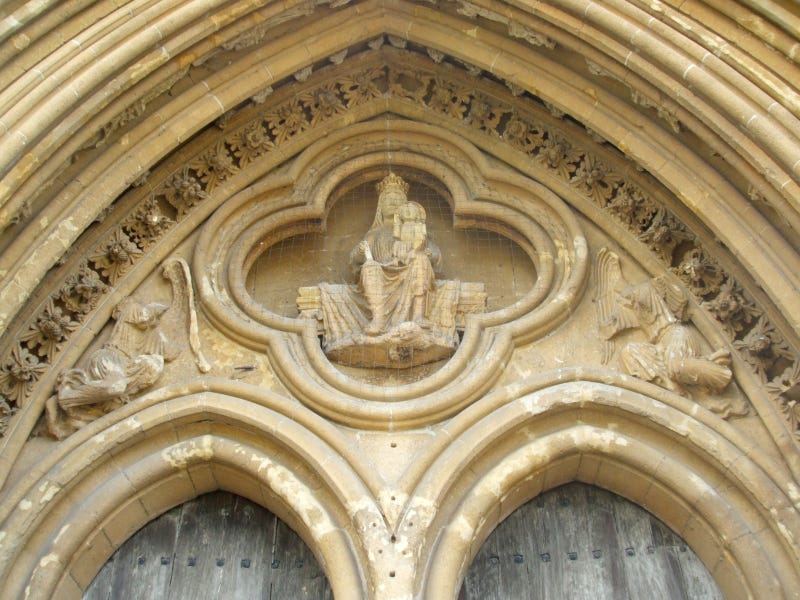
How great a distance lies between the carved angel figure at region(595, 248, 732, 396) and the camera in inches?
295

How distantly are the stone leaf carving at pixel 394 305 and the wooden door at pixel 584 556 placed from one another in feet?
4.57

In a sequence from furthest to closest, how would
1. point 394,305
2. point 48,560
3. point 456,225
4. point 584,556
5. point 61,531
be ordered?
point 456,225 → point 394,305 → point 584,556 → point 61,531 → point 48,560

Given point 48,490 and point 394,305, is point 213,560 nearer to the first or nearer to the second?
point 48,490

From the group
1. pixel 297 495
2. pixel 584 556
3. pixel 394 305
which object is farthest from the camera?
pixel 394 305

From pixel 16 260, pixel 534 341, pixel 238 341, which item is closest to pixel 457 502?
pixel 534 341

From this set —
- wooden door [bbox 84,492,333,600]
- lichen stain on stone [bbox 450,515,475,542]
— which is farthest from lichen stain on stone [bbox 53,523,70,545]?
lichen stain on stone [bbox 450,515,475,542]

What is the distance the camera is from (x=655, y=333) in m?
7.83

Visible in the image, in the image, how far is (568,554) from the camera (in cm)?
751

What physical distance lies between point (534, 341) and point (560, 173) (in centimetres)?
153

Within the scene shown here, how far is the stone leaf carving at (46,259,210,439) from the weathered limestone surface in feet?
0.08

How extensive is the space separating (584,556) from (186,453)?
2.83 m

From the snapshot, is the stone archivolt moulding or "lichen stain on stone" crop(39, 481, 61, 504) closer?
"lichen stain on stone" crop(39, 481, 61, 504)

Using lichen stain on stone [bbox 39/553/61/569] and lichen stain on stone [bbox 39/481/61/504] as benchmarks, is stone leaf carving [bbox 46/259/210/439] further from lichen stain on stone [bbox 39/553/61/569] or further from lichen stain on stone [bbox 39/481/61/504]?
lichen stain on stone [bbox 39/553/61/569]

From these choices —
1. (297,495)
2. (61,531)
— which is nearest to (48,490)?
(61,531)
